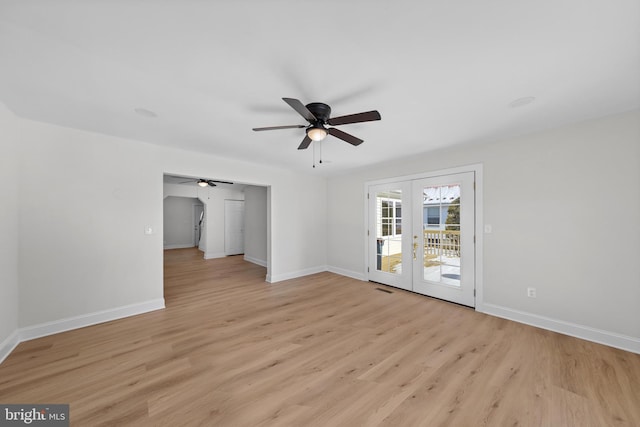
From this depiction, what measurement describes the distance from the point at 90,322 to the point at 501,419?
4.42 m

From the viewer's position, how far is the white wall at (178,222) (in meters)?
9.64

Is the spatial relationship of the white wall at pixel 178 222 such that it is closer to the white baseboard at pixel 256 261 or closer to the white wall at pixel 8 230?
the white baseboard at pixel 256 261

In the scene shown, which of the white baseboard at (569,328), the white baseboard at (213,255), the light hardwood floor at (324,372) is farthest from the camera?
the white baseboard at (213,255)

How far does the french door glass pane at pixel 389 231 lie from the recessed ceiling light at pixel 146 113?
12.8ft

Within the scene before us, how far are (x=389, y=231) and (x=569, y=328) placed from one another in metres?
2.66

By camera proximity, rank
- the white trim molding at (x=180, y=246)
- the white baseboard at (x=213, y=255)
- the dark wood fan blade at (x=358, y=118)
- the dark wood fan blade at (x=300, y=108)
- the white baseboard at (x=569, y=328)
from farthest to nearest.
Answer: the white trim molding at (x=180, y=246) < the white baseboard at (x=213, y=255) < the white baseboard at (x=569, y=328) < the dark wood fan blade at (x=358, y=118) < the dark wood fan blade at (x=300, y=108)

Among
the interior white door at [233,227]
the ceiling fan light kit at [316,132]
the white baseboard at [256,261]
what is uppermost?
the ceiling fan light kit at [316,132]

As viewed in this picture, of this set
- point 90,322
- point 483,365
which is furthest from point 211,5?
point 90,322

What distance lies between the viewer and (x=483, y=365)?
212 centimetres

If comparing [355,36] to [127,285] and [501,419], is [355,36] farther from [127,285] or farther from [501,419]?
[127,285]

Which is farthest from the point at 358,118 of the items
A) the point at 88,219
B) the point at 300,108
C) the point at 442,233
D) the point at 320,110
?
the point at 88,219

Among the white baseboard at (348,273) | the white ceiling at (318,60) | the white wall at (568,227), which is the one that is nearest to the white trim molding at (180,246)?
the white baseboard at (348,273)

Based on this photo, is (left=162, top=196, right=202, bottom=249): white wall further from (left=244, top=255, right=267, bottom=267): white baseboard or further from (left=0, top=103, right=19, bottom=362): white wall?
(left=0, top=103, right=19, bottom=362): white wall

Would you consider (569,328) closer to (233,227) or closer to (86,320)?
(86,320)
